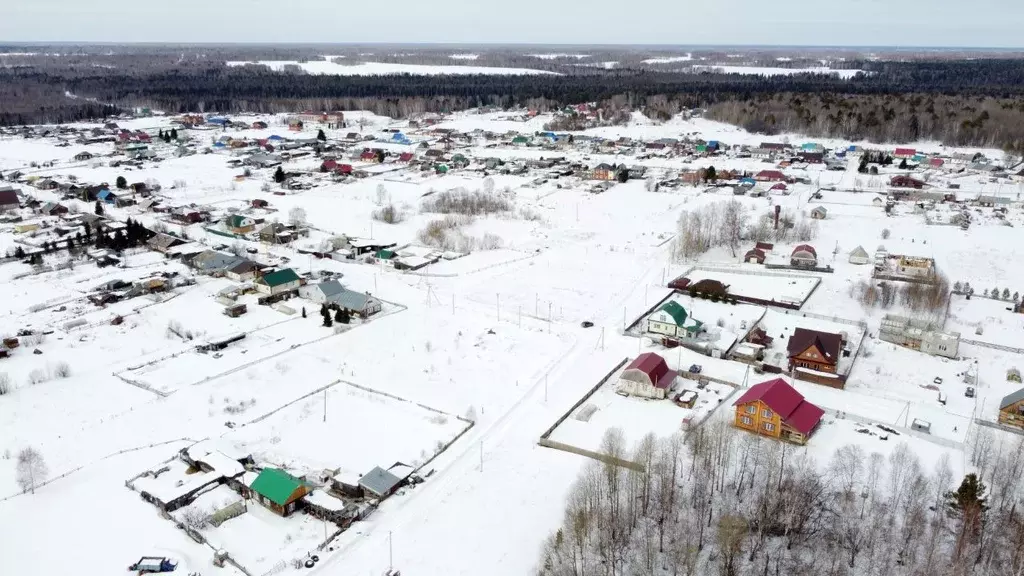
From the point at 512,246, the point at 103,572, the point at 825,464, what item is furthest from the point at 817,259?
the point at 103,572

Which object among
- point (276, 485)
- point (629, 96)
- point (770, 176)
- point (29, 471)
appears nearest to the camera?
point (276, 485)

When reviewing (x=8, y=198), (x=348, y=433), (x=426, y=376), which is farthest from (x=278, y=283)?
(x=8, y=198)

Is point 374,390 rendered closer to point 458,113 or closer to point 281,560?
point 281,560

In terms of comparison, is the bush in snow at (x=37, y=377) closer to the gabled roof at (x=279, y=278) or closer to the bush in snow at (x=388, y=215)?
the gabled roof at (x=279, y=278)

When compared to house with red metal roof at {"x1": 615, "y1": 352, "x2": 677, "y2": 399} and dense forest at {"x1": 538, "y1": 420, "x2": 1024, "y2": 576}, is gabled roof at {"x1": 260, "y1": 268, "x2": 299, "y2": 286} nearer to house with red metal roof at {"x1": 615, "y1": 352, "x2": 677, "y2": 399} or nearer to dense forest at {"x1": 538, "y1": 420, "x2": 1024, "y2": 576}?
house with red metal roof at {"x1": 615, "y1": 352, "x2": 677, "y2": 399}

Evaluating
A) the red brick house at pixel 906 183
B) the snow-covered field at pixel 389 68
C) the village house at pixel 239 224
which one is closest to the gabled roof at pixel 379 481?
the village house at pixel 239 224

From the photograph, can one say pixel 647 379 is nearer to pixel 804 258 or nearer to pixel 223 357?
pixel 223 357
